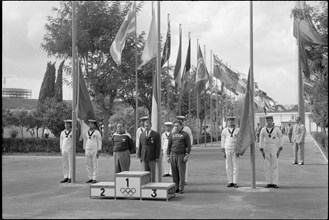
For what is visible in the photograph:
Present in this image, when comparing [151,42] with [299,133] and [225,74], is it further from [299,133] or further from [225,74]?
[225,74]

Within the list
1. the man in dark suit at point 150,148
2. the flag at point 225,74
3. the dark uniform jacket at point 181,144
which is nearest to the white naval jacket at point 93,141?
the man in dark suit at point 150,148

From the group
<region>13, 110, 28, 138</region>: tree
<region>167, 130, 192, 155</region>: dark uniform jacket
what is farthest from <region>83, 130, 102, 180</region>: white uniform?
<region>13, 110, 28, 138</region>: tree

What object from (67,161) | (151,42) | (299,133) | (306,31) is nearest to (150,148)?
(67,161)

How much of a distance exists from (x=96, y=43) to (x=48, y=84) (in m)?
6.90

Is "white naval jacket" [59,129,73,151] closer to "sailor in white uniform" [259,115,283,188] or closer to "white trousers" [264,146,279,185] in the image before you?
"sailor in white uniform" [259,115,283,188]

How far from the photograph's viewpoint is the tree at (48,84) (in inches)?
1276

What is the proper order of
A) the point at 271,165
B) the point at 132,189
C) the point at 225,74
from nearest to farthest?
the point at 132,189 < the point at 271,165 < the point at 225,74

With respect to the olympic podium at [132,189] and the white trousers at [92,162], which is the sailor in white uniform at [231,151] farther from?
the white trousers at [92,162]

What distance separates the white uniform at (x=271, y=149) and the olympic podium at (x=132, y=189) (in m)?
3.09

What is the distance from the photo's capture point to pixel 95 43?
2741 centimetres

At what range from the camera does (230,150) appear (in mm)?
13414

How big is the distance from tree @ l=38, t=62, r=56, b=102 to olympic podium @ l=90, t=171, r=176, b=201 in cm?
2191

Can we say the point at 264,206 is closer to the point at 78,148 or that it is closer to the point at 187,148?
the point at 187,148

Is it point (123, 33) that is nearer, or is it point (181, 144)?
point (181, 144)
